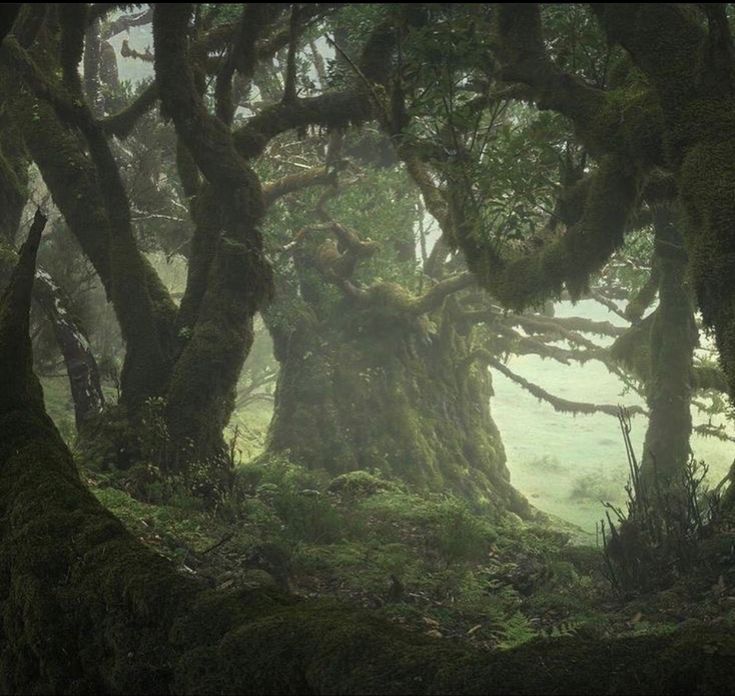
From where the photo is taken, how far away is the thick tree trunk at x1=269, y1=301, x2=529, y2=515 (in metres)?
18.1

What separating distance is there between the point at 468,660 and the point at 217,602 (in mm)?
1374

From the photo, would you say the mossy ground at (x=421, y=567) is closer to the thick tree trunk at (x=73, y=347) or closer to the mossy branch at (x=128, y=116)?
the thick tree trunk at (x=73, y=347)

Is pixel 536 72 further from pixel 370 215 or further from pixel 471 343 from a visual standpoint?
pixel 471 343

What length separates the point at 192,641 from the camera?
3570 mm

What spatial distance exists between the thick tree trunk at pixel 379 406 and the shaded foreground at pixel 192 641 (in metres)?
13.0

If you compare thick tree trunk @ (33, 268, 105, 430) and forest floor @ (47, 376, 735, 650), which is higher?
thick tree trunk @ (33, 268, 105, 430)

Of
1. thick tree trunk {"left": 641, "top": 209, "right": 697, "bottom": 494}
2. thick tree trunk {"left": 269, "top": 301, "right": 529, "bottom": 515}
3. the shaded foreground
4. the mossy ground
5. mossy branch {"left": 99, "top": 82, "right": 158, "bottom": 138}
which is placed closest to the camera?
the shaded foreground

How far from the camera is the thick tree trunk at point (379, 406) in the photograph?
59.5ft

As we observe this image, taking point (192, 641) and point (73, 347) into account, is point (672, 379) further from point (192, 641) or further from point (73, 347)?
point (192, 641)

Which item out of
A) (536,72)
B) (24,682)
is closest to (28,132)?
(536,72)

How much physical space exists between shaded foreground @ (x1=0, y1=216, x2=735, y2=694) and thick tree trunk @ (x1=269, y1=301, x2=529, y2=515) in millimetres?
13009

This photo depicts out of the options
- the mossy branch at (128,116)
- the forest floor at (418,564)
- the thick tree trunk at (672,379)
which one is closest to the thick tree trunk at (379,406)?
the thick tree trunk at (672,379)

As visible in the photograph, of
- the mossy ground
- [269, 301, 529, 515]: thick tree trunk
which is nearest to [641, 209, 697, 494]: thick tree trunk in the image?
the mossy ground

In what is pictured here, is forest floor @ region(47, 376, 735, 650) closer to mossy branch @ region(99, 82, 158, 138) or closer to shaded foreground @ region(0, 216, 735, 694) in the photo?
shaded foreground @ region(0, 216, 735, 694)
